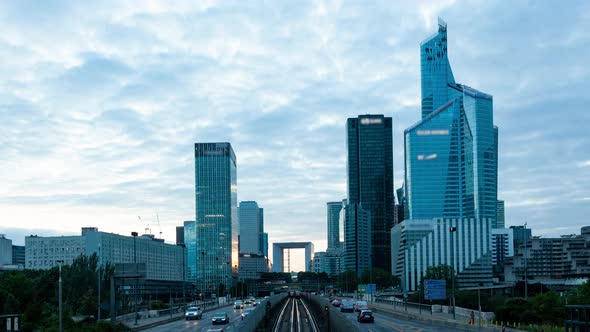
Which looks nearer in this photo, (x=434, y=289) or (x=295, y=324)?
(x=434, y=289)

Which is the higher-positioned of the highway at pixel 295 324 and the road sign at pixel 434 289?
the road sign at pixel 434 289

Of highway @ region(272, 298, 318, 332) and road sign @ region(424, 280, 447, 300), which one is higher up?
road sign @ region(424, 280, 447, 300)

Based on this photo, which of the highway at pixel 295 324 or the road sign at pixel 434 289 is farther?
the road sign at pixel 434 289

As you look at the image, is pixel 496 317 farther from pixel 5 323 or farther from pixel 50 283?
pixel 50 283

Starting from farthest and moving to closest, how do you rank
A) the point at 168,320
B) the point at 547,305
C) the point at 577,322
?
the point at 168,320 → the point at 547,305 → the point at 577,322

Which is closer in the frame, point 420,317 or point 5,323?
point 5,323

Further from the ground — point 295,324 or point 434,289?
point 434,289

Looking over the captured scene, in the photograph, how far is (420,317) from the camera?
78.6 metres

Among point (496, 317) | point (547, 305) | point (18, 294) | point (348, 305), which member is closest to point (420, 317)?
point (496, 317)

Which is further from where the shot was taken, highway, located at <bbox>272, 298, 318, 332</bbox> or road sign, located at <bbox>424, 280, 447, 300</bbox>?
road sign, located at <bbox>424, 280, 447, 300</bbox>

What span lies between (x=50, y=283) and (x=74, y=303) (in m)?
30.6

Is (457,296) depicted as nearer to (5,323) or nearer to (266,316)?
(266,316)

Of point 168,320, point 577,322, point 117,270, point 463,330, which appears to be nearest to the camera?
point 577,322

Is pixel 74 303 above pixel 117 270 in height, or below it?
below
